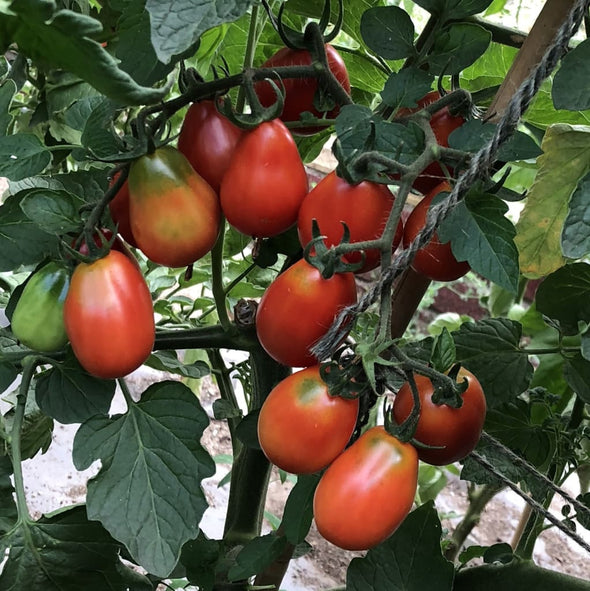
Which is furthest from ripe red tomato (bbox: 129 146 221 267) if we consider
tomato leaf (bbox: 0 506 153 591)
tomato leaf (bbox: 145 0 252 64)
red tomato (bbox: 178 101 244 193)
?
tomato leaf (bbox: 0 506 153 591)

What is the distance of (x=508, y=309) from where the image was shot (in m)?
1.03

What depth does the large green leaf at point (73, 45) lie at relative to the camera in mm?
261

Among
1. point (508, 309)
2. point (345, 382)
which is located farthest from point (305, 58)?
point (508, 309)

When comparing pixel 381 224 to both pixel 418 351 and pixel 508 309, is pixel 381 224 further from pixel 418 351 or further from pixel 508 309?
pixel 508 309

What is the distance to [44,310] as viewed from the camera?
17.7 inches

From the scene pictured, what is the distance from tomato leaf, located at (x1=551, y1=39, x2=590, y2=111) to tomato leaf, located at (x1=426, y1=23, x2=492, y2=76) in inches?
3.5

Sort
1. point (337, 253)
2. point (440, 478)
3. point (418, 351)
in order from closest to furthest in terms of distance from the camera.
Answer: point (337, 253)
point (418, 351)
point (440, 478)

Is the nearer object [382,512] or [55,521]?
[382,512]

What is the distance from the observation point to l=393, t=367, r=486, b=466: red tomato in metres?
0.39

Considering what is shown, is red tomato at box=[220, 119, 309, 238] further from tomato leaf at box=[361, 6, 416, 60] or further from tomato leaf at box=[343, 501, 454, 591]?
tomato leaf at box=[343, 501, 454, 591]

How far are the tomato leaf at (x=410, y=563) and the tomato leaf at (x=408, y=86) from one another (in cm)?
30

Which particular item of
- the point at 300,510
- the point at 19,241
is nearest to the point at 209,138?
the point at 19,241

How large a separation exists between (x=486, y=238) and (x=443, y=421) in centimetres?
11

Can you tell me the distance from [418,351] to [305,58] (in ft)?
0.73
